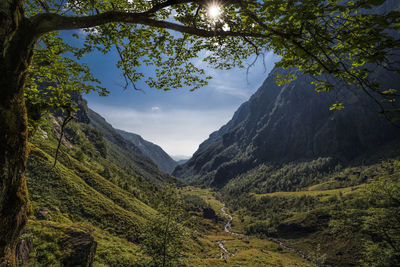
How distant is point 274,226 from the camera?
415ft

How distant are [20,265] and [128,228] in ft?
148

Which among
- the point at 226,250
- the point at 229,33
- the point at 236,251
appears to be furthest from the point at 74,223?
the point at 236,251

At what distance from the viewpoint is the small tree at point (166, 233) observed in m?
18.0

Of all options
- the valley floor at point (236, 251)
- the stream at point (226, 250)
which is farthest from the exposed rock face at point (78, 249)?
the stream at point (226, 250)

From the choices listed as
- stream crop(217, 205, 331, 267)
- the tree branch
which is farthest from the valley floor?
the tree branch

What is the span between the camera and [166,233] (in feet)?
59.7

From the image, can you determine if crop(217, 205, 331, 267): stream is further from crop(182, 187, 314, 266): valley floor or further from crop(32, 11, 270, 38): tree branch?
crop(32, 11, 270, 38): tree branch

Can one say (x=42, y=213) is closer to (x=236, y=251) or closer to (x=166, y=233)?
(x=166, y=233)

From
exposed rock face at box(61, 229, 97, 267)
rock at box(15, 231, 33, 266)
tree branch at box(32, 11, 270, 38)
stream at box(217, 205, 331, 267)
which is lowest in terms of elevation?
stream at box(217, 205, 331, 267)

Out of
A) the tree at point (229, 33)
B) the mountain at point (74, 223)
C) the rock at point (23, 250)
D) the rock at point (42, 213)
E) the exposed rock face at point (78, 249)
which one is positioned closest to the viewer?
the tree at point (229, 33)

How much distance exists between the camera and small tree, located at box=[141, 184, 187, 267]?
18016mm

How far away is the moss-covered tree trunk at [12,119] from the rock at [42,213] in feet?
139

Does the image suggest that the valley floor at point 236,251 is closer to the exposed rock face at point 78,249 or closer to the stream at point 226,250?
the stream at point 226,250

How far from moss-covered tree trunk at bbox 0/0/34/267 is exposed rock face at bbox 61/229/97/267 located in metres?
14.2
